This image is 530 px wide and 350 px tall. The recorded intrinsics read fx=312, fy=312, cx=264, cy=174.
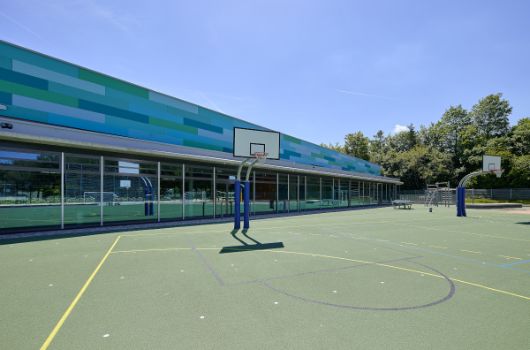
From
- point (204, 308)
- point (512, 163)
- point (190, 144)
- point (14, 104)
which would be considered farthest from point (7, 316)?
point (512, 163)

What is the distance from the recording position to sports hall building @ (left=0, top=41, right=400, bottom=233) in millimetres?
12477

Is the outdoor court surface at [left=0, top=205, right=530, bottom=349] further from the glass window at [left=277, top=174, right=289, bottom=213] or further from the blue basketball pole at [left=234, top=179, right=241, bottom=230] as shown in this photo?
the glass window at [left=277, top=174, right=289, bottom=213]

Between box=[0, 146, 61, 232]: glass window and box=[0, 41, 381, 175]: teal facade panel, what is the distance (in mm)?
1721

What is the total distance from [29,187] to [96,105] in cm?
607

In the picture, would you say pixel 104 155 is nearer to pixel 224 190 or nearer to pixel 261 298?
pixel 224 190

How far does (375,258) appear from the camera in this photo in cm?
816

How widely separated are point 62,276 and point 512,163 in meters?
61.2

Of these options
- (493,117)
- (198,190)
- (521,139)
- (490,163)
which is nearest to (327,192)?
(490,163)

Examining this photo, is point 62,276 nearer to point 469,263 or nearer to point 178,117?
point 469,263

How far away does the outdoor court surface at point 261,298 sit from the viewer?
373 cm

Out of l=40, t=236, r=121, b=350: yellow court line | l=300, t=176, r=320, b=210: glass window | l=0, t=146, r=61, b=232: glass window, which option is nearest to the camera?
l=40, t=236, r=121, b=350: yellow court line

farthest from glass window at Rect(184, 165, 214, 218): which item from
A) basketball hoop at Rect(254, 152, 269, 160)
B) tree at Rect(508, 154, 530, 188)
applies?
tree at Rect(508, 154, 530, 188)

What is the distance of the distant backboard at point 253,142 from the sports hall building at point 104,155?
9.74ft

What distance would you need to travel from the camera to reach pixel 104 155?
1409 cm
